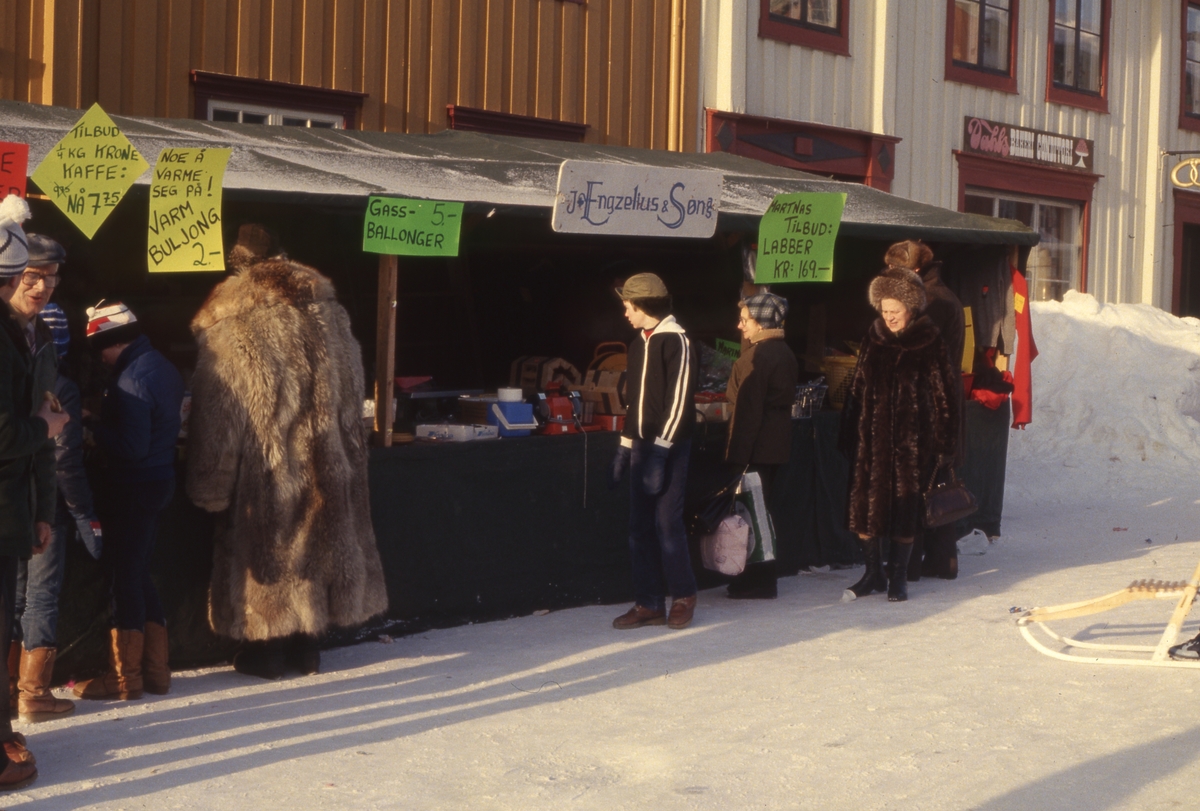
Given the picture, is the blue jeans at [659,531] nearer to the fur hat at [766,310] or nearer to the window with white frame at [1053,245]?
the fur hat at [766,310]

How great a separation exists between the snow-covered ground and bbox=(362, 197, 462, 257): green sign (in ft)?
6.03

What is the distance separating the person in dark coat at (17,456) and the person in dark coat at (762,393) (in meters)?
4.06

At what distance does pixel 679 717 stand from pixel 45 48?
6565 millimetres

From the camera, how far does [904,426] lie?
7773 mm

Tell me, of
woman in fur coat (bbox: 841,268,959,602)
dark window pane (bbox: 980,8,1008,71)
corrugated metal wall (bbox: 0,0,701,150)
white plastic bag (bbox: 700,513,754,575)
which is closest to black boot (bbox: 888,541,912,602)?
woman in fur coat (bbox: 841,268,959,602)

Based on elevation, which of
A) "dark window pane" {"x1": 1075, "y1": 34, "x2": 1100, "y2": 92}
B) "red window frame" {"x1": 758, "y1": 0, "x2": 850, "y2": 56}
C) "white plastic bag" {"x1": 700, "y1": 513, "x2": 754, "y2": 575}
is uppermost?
"dark window pane" {"x1": 1075, "y1": 34, "x2": 1100, "y2": 92}

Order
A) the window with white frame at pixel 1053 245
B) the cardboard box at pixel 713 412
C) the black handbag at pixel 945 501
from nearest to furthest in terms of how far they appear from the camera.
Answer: the black handbag at pixel 945 501 < the cardboard box at pixel 713 412 < the window with white frame at pixel 1053 245

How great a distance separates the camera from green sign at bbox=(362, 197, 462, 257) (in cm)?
644

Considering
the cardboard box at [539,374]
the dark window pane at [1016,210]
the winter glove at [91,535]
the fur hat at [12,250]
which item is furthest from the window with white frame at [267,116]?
the dark window pane at [1016,210]

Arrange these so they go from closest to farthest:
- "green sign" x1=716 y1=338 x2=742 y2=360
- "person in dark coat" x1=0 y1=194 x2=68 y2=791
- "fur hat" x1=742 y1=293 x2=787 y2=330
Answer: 1. "person in dark coat" x1=0 y1=194 x2=68 y2=791
2. "fur hat" x1=742 y1=293 x2=787 y2=330
3. "green sign" x1=716 y1=338 x2=742 y2=360

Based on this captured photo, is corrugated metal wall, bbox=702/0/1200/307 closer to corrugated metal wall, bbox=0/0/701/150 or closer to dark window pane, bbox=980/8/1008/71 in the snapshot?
dark window pane, bbox=980/8/1008/71

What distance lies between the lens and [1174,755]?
509cm

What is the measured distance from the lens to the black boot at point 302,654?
6172mm

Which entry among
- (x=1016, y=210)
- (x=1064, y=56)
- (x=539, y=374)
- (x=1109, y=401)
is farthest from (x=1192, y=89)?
(x=539, y=374)
